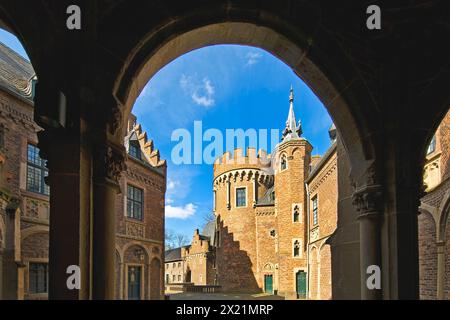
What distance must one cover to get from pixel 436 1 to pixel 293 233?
24.8m

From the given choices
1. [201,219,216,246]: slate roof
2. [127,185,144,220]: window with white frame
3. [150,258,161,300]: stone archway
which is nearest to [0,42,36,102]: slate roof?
[127,185,144,220]: window with white frame

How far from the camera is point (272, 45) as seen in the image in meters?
3.28

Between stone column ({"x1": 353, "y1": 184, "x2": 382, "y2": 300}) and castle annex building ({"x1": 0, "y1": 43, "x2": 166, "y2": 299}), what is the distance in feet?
17.1

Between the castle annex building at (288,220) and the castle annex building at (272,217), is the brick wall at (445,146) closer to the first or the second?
the castle annex building at (288,220)

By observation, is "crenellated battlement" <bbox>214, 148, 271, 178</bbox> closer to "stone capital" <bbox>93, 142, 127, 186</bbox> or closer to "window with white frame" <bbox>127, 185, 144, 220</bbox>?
"window with white frame" <bbox>127, 185, 144, 220</bbox>

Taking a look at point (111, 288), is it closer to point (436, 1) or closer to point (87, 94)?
point (87, 94)

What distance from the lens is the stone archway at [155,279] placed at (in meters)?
16.7

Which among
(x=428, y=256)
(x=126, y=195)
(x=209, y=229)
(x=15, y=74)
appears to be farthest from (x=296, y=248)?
(x=209, y=229)

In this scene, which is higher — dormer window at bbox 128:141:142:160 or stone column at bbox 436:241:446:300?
dormer window at bbox 128:141:142:160

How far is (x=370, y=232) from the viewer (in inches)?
119

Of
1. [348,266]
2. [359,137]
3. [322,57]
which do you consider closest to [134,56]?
[322,57]

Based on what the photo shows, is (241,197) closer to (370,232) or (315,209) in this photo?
(315,209)

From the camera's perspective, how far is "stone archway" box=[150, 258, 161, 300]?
1669 cm

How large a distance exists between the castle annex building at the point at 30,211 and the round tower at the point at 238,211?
15.2 meters
